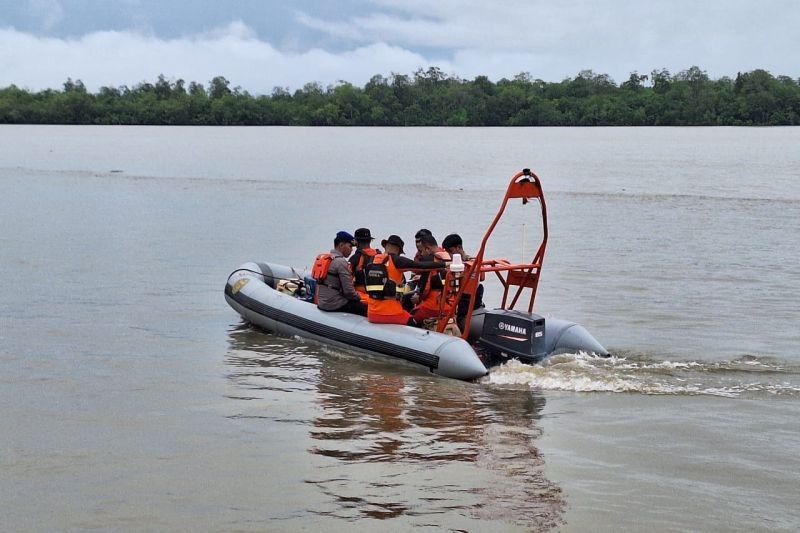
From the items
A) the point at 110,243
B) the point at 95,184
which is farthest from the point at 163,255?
the point at 95,184

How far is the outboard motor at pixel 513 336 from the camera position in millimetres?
9219

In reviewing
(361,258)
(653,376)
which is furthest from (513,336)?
(361,258)

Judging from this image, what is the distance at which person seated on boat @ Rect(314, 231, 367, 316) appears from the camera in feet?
33.1

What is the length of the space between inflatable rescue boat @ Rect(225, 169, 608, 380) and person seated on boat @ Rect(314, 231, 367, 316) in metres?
0.12

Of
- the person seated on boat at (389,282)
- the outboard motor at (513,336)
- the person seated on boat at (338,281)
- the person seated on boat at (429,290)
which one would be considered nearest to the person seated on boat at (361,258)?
the person seated on boat at (338,281)

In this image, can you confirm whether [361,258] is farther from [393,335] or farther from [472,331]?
[472,331]

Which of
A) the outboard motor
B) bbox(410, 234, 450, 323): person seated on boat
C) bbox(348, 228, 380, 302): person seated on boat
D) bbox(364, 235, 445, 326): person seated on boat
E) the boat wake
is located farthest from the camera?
bbox(348, 228, 380, 302): person seated on boat

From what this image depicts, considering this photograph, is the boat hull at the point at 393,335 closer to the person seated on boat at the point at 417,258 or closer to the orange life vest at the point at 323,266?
the orange life vest at the point at 323,266

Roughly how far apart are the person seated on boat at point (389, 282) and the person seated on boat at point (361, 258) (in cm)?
33

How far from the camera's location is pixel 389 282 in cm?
959

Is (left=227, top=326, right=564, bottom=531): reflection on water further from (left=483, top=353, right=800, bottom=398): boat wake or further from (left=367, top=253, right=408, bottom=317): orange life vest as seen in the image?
(left=367, top=253, right=408, bottom=317): orange life vest

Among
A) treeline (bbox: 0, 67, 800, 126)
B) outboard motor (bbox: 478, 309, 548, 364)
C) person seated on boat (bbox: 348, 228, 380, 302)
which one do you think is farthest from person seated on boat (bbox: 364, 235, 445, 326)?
treeline (bbox: 0, 67, 800, 126)

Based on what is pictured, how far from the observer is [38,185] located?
116 ft

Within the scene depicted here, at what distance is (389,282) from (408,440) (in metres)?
2.48
